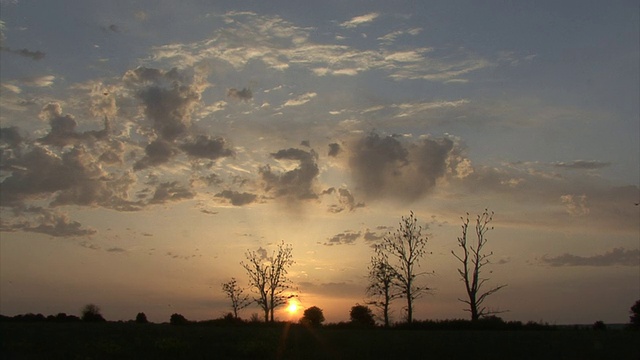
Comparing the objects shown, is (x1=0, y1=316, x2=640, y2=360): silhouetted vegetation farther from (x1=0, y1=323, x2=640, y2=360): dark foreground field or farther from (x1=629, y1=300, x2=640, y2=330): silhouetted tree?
(x1=629, y1=300, x2=640, y2=330): silhouetted tree

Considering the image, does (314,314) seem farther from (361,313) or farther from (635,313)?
(635,313)

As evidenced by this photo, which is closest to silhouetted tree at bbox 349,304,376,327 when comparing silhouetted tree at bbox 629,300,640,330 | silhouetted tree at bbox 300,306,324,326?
silhouetted tree at bbox 300,306,324,326

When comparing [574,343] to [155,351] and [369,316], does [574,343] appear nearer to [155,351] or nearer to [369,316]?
[155,351]

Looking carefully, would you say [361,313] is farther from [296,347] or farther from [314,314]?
[296,347]

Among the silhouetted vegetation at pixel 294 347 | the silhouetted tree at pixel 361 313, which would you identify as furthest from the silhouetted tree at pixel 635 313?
the silhouetted vegetation at pixel 294 347

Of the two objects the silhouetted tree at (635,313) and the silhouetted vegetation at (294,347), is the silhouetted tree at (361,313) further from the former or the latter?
the silhouetted vegetation at (294,347)

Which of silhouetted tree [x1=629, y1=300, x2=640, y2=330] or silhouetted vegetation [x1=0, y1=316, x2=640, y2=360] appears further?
silhouetted tree [x1=629, y1=300, x2=640, y2=330]

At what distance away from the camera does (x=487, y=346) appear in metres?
23.2

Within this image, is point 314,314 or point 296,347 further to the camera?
point 314,314

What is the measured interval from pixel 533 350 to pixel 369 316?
2533 inches

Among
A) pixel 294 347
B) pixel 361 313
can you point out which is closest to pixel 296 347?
pixel 294 347

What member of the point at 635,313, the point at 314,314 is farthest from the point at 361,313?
the point at 635,313

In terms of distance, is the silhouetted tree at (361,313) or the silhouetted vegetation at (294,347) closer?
the silhouetted vegetation at (294,347)

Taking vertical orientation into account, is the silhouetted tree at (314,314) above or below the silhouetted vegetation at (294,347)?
above
